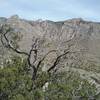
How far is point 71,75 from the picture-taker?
1252 inches

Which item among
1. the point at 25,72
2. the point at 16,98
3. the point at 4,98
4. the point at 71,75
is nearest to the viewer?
the point at 16,98

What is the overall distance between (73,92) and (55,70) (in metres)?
2.53

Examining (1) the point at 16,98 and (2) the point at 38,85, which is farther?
(2) the point at 38,85

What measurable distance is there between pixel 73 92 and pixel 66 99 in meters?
1.88

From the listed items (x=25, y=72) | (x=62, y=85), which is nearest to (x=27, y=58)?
(x=25, y=72)

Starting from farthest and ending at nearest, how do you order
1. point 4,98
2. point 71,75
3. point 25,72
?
point 71,75, point 25,72, point 4,98

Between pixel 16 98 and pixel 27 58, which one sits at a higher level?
pixel 27 58

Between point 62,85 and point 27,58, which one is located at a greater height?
point 27,58

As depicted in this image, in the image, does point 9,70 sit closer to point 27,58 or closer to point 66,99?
point 27,58

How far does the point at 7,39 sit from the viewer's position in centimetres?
3088

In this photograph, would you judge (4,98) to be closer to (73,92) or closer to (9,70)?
(9,70)

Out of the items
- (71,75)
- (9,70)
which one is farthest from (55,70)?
(9,70)

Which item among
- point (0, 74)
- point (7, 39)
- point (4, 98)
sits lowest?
point (4, 98)

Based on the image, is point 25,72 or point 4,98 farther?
point 25,72
